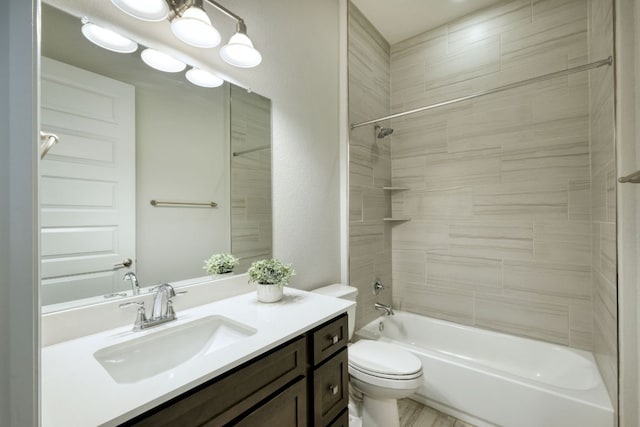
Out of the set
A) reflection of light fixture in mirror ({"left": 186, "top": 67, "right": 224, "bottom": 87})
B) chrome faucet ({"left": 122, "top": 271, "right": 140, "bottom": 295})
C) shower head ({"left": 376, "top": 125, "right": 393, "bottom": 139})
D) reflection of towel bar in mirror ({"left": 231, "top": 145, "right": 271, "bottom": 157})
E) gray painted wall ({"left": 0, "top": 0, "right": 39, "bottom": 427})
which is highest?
shower head ({"left": 376, "top": 125, "right": 393, "bottom": 139})

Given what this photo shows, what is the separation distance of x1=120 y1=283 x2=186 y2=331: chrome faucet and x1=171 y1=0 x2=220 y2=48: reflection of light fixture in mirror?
38.5 inches

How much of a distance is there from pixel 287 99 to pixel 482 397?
2.09m

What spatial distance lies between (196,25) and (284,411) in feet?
4.70

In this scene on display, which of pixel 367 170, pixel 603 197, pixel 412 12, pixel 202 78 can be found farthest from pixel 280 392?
pixel 412 12

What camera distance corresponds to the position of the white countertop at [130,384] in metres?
0.57

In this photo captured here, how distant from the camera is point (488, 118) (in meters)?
2.20

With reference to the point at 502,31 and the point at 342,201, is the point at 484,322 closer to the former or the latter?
the point at 342,201

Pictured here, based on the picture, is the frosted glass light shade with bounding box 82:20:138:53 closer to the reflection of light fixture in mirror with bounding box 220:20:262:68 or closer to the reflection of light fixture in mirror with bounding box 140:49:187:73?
the reflection of light fixture in mirror with bounding box 140:49:187:73

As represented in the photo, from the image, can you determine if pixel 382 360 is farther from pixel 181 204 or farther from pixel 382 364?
pixel 181 204

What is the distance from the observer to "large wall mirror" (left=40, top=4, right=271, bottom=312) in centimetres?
90

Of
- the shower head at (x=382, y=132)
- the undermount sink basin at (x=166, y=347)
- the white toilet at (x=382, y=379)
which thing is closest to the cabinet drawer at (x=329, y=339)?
the undermount sink basin at (x=166, y=347)

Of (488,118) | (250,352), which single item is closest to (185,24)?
(250,352)

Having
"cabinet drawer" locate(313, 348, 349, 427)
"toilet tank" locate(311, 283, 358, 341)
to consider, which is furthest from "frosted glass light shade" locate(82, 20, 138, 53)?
"toilet tank" locate(311, 283, 358, 341)

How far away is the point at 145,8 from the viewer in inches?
38.8
